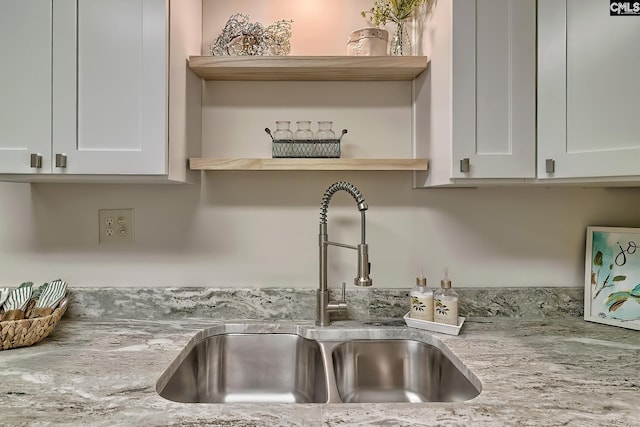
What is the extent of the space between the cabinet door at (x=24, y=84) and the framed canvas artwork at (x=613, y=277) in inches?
72.9

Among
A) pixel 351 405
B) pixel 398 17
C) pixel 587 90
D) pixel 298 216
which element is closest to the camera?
pixel 351 405

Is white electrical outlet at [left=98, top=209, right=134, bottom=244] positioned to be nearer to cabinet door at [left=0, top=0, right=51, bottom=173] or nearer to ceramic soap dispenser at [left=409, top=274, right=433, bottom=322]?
cabinet door at [left=0, top=0, right=51, bottom=173]

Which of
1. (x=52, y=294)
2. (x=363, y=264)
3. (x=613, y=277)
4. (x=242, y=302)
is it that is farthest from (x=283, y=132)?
(x=613, y=277)

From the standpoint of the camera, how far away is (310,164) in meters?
1.32

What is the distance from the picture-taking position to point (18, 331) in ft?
3.76

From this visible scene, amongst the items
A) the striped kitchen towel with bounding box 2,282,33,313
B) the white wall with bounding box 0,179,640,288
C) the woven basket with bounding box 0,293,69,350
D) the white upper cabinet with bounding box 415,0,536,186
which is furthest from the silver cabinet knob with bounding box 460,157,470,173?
the striped kitchen towel with bounding box 2,282,33,313

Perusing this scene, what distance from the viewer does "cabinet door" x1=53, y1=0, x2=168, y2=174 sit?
1159 millimetres

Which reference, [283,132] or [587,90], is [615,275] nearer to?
[587,90]

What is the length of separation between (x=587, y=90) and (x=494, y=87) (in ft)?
0.79

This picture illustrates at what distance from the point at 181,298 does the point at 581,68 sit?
1484mm

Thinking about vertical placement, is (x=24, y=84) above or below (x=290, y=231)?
above

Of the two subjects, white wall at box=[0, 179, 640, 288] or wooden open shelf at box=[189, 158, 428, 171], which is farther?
white wall at box=[0, 179, 640, 288]

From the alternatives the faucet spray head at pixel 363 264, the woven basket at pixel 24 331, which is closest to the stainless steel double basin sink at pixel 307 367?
the faucet spray head at pixel 363 264

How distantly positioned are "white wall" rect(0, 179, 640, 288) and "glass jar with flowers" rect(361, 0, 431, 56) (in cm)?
45
